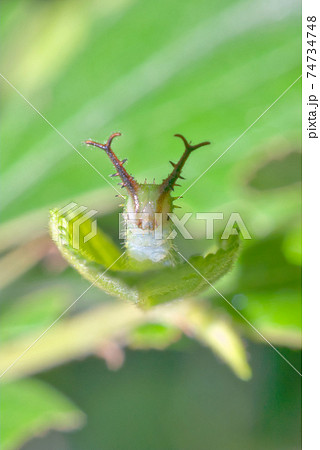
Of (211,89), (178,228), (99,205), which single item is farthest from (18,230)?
(211,89)

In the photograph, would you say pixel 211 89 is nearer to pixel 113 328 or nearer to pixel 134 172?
pixel 134 172

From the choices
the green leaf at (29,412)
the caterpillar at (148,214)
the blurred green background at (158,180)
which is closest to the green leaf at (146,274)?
the caterpillar at (148,214)

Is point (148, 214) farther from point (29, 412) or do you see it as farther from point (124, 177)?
point (29, 412)

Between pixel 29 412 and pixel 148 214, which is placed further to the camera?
pixel 29 412

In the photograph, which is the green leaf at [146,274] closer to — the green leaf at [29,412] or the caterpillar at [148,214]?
the caterpillar at [148,214]

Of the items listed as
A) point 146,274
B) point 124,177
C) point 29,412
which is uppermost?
point 124,177

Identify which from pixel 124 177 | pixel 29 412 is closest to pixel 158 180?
pixel 124 177
